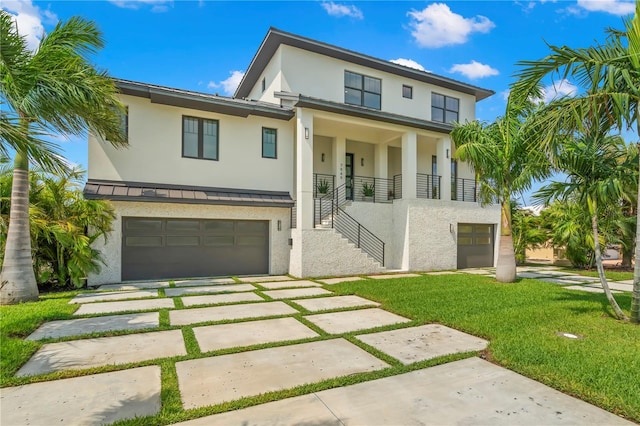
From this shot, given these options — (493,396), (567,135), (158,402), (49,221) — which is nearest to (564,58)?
(567,135)

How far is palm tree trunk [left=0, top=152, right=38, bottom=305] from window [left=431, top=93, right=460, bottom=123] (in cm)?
1593

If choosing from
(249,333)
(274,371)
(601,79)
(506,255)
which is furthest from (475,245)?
(274,371)

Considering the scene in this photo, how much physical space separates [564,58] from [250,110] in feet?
30.1

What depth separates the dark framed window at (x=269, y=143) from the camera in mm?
12727

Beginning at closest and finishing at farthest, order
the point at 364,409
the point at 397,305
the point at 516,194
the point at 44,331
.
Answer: the point at 364,409, the point at 44,331, the point at 397,305, the point at 516,194

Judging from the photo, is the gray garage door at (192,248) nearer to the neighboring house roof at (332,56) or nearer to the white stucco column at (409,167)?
the white stucco column at (409,167)

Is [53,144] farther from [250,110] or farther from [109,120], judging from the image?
[250,110]

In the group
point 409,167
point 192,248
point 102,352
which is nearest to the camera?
point 102,352

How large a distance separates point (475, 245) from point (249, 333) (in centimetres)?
1289

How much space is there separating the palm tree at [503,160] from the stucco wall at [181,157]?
21.7 ft

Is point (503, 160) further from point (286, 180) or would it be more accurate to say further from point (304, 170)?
point (286, 180)

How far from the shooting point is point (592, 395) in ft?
10.7

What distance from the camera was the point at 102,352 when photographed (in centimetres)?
446

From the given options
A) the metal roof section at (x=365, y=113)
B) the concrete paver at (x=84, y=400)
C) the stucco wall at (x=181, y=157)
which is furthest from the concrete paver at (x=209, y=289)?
the metal roof section at (x=365, y=113)
